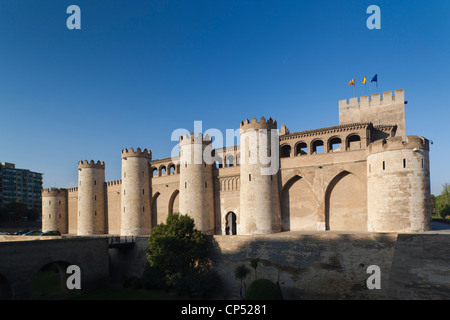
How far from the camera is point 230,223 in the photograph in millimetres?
33281

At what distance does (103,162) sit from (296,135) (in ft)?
93.4

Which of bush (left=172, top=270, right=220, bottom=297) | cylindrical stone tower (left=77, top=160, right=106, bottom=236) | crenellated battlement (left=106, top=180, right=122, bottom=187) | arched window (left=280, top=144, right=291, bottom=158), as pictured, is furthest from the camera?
cylindrical stone tower (left=77, top=160, right=106, bottom=236)

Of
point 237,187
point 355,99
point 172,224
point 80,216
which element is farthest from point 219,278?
point 80,216

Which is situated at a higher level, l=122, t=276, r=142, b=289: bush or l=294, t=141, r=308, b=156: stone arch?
l=294, t=141, r=308, b=156: stone arch

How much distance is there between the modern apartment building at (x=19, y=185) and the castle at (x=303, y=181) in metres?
66.9

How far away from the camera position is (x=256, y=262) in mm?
21703

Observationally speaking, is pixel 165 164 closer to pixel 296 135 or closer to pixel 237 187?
pixel 237 187

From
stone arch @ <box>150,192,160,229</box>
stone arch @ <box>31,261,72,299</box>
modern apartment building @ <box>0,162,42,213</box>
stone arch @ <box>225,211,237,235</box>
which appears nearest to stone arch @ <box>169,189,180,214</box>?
stone arch @ <box>150,192,160,229</box>

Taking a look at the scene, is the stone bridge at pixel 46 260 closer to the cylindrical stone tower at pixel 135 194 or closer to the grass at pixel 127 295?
the grass at pixel 127 295

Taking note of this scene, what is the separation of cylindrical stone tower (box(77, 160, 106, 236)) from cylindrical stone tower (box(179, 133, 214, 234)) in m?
17.5

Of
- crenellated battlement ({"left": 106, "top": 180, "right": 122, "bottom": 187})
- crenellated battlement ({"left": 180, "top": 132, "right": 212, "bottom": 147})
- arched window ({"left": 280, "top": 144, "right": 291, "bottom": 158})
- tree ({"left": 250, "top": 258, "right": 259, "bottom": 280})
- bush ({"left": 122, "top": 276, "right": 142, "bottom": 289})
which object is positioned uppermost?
crenellated battlement ({"left": 180, "top": 132, "right": 212, "bottom": 147})

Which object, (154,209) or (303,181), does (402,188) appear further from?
(154,209)

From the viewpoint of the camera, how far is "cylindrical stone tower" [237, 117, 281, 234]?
89.8 feet

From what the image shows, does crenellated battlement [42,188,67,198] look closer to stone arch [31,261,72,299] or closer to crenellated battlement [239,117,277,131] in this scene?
stone arch [31,261,72,299]
